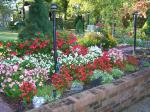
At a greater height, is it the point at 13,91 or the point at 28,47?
the point at 28,47

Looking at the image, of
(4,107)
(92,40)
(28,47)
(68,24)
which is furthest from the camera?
(68,24)

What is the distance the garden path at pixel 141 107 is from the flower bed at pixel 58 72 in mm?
641

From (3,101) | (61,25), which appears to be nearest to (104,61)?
(3,101)

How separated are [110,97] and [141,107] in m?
0.85

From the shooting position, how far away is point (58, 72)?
5027 mm

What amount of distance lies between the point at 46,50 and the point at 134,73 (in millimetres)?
1992

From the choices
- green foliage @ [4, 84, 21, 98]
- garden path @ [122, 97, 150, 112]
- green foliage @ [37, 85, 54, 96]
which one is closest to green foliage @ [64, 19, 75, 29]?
garden path @ [122, 97, 150, 112]

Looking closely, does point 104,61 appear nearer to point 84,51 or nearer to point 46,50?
point 84,51

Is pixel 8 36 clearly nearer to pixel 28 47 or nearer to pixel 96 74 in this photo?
pixel 28 47

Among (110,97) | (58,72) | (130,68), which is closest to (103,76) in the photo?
(110,97)

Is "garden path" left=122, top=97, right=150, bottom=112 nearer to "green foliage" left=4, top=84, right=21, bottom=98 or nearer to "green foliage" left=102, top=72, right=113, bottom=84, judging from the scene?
"green foliage" left=102, top=72, right=113, bottom=84

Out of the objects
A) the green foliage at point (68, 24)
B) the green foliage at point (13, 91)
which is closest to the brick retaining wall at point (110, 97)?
the green foliage at point (13, 91)

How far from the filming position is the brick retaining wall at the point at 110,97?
4032 mm

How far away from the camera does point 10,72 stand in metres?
4.75
